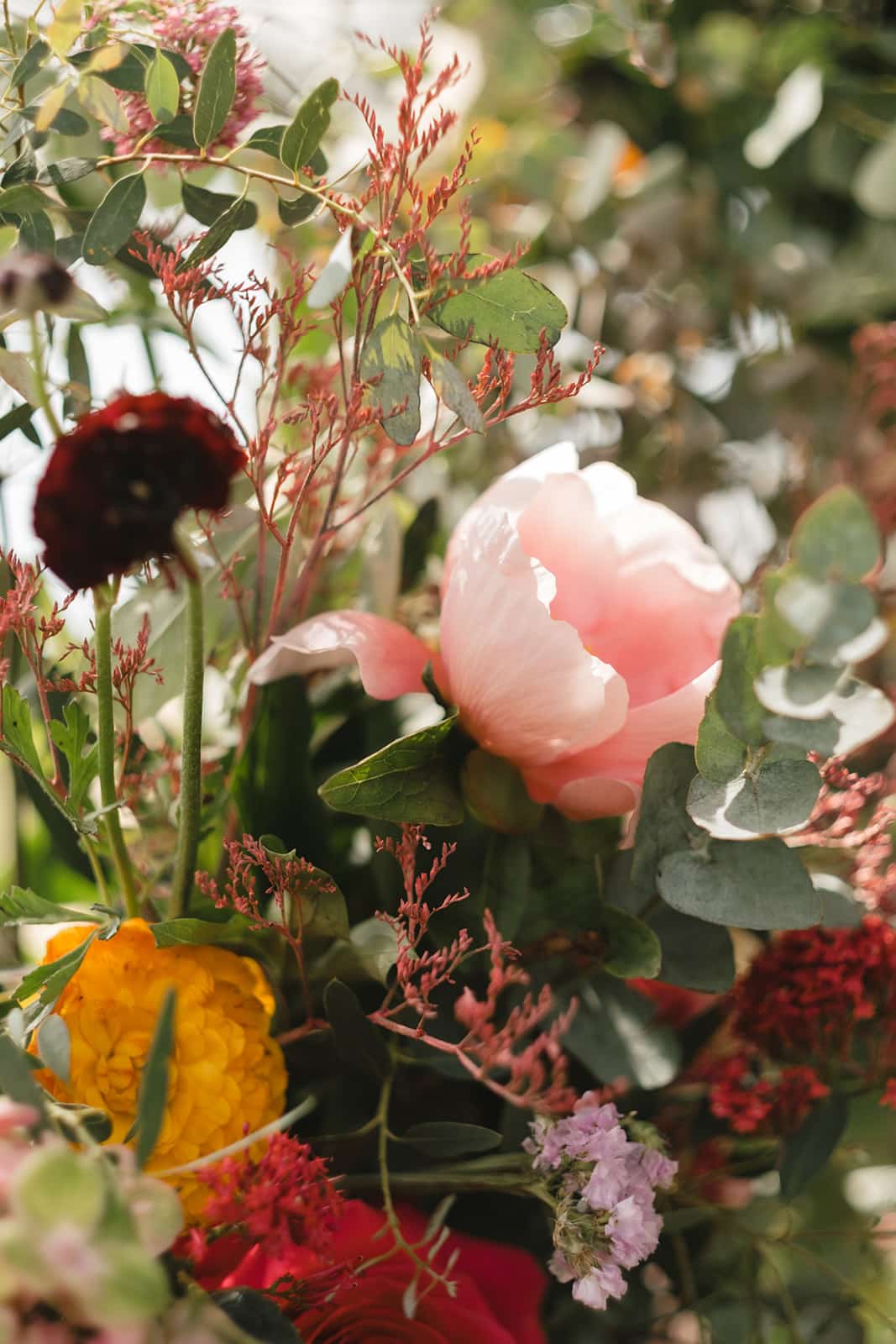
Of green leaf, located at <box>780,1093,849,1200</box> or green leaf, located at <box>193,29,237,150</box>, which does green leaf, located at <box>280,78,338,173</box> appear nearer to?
green leaf, located at <box>193,29,237,150</box>

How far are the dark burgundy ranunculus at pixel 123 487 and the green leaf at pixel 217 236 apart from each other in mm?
109

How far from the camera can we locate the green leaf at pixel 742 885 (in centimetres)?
32

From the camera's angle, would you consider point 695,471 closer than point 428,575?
No

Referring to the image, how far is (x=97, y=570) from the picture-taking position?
0.23 meters

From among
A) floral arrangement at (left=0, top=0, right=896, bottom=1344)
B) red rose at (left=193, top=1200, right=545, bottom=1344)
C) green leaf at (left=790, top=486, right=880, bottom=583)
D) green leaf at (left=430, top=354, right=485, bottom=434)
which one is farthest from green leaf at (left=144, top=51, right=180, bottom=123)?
red rose at (left=193, top=1200, right=545, bottom=1344)

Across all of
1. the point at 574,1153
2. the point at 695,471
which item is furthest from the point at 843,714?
the point at 695,471

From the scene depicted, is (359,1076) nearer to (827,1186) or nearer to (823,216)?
(827,1186)

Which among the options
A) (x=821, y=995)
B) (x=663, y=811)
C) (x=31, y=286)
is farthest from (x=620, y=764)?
(x=31, y=286)

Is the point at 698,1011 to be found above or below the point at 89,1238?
below

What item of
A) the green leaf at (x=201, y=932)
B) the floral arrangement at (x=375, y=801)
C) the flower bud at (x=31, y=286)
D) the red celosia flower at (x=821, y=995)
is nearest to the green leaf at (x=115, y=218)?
the floral arrangement at (x=375, y=801)

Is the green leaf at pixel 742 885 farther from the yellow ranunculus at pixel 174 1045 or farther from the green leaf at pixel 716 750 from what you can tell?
the yellow ranunculus at pixel 174 1045

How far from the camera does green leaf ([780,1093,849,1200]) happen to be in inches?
15.4

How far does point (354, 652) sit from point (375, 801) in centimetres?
6

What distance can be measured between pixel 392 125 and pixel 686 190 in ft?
0.70
